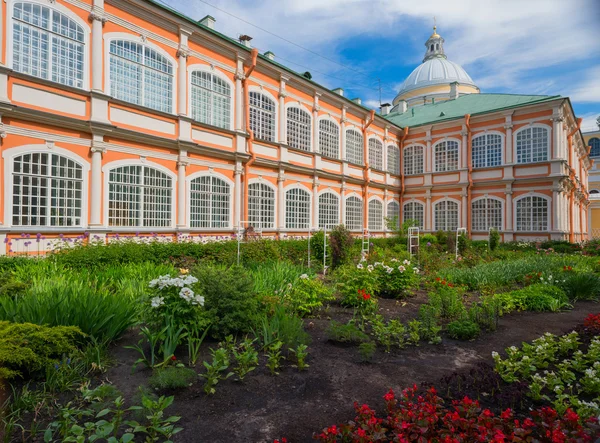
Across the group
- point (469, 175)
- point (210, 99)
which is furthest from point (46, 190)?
point (469, 175)

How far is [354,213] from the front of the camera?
73.3ft

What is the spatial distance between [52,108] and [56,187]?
222 cm

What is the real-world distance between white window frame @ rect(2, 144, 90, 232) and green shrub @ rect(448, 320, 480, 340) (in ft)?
34.3

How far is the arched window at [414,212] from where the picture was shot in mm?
25094

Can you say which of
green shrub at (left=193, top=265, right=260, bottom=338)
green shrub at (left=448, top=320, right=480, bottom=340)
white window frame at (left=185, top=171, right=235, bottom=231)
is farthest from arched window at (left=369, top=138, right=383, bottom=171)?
green shrub at (left=193, top=265, right=260, bottom=338)

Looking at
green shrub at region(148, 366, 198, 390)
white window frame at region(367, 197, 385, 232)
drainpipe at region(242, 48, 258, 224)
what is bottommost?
green shrub at region(148, 366, 198, 390)

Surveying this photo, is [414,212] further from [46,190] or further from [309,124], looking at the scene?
[46,190]

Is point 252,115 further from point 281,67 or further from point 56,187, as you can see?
point 56,187

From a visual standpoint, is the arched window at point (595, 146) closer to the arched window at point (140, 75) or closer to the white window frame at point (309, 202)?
the white window frame at point (309, 202)

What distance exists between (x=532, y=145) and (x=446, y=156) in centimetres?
484

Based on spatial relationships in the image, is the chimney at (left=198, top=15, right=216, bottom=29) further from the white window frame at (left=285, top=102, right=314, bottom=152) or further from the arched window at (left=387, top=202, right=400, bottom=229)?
the arched window at (left=387, top=202, right=400, bottom=229)

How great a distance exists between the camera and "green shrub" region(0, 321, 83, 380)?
118 inches

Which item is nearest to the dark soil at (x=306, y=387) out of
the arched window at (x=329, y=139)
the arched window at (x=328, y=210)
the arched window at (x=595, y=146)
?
the arched window at (x=328, y=210)

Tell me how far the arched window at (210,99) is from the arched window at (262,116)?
1.37 metres
